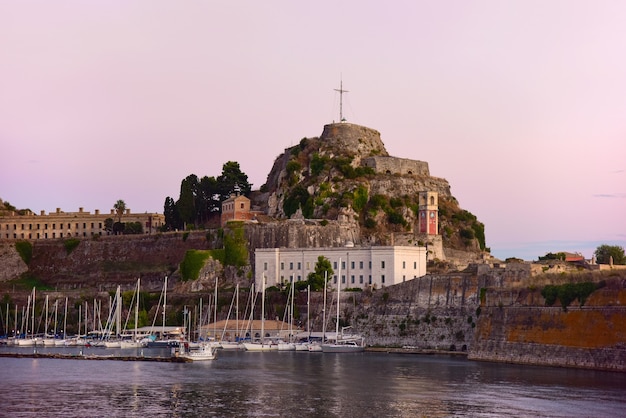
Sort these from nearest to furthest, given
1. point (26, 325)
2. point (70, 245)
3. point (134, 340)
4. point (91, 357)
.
A: point (91, 357)
point (134, 340)
point (26, 325)
point (70, 245)

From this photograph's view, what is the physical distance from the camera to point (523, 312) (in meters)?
67.4

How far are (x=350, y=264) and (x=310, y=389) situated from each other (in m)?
37.6

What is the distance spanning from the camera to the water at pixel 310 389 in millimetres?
49000

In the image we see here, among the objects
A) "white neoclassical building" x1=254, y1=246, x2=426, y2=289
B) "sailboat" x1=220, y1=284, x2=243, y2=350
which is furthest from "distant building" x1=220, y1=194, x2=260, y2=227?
"sailboat" x1=220, y1=284, x2=243, y2=350

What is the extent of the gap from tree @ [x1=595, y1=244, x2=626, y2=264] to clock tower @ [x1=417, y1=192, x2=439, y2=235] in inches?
784

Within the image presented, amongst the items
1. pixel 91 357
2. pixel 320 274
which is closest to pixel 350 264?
pixel 320 274

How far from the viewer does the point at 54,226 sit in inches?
5108

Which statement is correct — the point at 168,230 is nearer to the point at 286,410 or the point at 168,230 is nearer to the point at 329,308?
the point at 329,308

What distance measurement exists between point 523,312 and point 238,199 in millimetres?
47984

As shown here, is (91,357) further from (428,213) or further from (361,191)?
(428,213)

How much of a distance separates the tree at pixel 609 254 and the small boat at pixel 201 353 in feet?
167

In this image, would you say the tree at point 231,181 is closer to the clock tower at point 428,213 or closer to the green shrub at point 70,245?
the green shrub at point 70,245

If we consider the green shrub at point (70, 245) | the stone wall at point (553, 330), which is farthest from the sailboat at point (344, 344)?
the green shrub at point (70, 245)

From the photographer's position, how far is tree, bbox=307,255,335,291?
91.8 m
